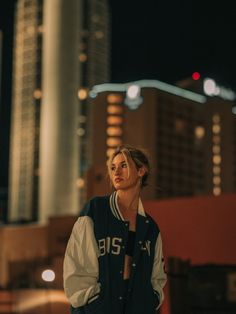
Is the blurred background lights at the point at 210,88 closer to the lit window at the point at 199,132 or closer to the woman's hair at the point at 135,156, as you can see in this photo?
the lit window at the point at 199,132

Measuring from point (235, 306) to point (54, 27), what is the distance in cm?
10243


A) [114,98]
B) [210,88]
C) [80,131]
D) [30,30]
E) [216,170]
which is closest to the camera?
[114,98]

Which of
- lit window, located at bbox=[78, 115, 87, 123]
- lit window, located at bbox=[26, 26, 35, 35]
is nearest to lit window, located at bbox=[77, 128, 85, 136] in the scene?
lit window, located at bbox=[78, 115, 87, 123]

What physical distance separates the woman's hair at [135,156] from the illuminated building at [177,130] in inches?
3340

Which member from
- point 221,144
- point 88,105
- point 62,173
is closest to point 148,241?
point 62,173

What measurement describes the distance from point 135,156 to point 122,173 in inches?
3.4

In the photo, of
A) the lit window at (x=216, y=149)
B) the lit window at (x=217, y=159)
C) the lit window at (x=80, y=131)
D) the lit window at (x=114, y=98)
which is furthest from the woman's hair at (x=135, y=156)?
the lit window at (x=217, y=159)

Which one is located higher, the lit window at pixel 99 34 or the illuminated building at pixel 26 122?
the lit window at pixel 99 34

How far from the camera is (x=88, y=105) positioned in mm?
103125

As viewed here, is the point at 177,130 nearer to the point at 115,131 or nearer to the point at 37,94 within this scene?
the point at 115,131

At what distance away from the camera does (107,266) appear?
2.09 meters

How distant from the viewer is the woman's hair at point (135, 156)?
7.47 ft

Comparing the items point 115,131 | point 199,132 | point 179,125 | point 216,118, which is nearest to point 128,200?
point 115,131

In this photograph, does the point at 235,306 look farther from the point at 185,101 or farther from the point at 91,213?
the point at 185,101
